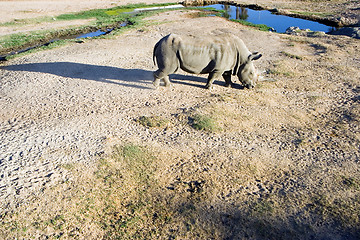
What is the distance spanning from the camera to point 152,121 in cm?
1096

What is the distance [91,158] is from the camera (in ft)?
29.9

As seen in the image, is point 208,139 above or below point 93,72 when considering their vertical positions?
below

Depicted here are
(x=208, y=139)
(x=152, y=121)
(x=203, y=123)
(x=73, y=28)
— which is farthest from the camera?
(x=73, y=28)

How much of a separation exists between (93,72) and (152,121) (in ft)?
19.2

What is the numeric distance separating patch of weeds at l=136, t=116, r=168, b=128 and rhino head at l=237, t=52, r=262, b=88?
438 cm

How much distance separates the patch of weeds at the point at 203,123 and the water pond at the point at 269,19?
19121 mm

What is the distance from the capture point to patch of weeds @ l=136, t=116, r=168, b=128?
35.4 feet

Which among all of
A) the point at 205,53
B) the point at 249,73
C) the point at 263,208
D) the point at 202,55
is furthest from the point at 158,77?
the point at 263,208

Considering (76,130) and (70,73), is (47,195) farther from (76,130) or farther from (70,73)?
(70,73)

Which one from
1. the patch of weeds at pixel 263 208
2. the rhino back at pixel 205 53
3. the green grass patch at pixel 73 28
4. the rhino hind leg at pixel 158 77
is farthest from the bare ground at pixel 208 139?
the green grass patch at pixel 73 28

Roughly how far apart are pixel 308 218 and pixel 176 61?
758 centimetres

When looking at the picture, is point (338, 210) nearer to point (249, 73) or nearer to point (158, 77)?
point (249, 73)

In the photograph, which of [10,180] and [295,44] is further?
[295,44]

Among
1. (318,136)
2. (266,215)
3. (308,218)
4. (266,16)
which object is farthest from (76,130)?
(266,16)
